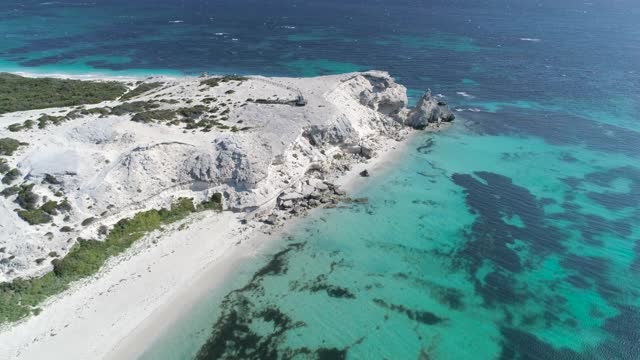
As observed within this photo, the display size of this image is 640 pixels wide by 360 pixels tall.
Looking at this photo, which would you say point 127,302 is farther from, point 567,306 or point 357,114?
point 357,114

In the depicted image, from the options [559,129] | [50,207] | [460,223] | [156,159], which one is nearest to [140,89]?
[156,159]

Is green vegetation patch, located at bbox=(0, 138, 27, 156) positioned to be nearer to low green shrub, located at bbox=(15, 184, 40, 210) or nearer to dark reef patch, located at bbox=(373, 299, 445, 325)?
low green shrub, located at bbox=(15, 184, 40, 210)

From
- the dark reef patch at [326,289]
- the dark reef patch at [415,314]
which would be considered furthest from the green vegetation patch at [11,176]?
the dark reef patch at [415,314]

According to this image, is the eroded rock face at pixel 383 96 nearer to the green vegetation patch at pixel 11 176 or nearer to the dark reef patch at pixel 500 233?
the dark reef patch at pixel 500 233

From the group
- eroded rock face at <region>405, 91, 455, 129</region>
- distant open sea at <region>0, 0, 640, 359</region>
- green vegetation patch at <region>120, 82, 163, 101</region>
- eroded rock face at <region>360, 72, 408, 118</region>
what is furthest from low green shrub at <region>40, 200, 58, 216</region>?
eroded rock face at <region>405, 91, 455, 129</region>

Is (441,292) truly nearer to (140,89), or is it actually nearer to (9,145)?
(9,145)

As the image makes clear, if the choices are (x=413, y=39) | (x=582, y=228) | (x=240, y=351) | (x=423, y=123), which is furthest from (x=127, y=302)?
(x=413, y=39)

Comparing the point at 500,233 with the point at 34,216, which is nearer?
the point at 34,216
